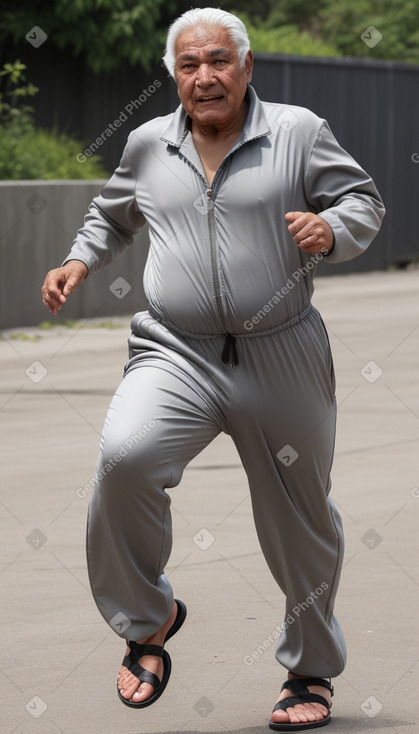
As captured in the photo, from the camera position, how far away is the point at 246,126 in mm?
4344

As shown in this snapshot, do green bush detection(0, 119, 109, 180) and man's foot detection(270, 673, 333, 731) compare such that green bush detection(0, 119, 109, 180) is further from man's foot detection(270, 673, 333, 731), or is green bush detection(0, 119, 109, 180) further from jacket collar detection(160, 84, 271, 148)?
man's foot detection(270, 673, 333, 731)

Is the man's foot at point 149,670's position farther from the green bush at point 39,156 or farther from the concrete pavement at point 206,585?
the green bush at point 39,156

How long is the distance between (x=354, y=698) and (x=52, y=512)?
2.74 meters

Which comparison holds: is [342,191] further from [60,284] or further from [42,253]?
[42,253]

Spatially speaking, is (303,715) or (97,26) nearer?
(303,715)

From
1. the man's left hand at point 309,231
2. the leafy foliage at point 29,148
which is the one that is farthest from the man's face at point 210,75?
the leafy foliage at point 29,148

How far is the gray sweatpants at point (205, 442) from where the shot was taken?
4184 millimetres

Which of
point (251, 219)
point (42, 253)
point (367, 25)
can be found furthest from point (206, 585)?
point (367, 25)

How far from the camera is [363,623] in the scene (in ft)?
17.6

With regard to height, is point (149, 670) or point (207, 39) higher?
point (207, 39)

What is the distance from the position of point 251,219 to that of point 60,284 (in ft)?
1.97

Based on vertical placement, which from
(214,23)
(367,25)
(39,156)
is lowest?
(367,25)

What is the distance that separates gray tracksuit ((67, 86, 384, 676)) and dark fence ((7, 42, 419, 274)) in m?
14.4

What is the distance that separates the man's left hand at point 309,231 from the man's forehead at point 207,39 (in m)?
0.55
